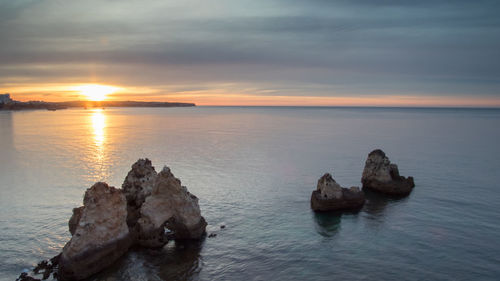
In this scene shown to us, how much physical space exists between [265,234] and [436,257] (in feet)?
35.8

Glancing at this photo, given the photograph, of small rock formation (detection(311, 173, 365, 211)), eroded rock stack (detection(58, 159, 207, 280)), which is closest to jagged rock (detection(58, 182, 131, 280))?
eroded rock stack (detection(58, 159, 207, 280))

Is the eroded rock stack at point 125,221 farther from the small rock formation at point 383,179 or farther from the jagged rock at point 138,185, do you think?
the small rock formation at point 383,179

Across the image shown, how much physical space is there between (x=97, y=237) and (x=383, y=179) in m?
28.5

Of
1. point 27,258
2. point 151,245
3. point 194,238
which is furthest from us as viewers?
point 194,238

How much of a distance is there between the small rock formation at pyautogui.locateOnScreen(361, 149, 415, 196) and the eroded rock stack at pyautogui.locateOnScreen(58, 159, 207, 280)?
20954 millimetres

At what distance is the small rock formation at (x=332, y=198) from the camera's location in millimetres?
29656

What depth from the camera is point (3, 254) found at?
20.9 m

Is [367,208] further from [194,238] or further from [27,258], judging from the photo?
[27,258]

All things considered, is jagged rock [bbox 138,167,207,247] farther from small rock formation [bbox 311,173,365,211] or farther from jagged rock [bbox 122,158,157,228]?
small rock formation [bbox 311,173,365,211]

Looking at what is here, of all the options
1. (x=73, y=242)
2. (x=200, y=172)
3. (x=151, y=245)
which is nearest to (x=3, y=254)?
(x=73, y=242)

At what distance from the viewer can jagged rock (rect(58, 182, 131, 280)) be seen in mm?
18203

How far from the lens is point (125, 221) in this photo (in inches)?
834

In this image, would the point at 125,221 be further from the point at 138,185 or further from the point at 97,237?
the point at 138,185

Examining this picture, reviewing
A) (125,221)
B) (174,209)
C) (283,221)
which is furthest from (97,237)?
(283,221)
